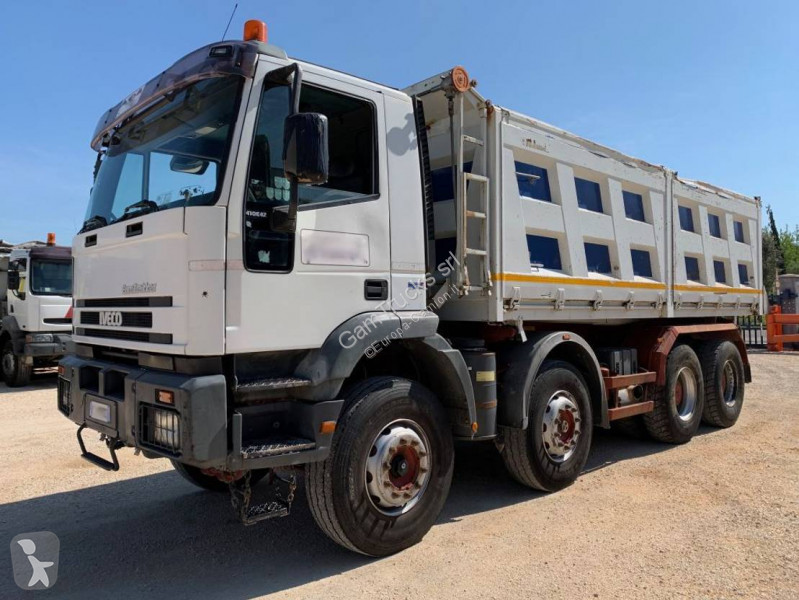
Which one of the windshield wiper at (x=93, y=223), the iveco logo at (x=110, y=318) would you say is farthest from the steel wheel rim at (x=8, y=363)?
the iveco logo at (x=110, y=318)

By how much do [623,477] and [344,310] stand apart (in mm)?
3385

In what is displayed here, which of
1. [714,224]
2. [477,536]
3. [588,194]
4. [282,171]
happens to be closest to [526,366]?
[477,536]

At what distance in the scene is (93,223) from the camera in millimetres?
4133

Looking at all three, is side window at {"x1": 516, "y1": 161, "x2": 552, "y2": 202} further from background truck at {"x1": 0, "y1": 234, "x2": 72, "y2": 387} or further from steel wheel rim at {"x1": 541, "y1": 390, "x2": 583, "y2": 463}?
background truck at {"x1": 0, "y1": 234, "x2": 72, "y2": 387}

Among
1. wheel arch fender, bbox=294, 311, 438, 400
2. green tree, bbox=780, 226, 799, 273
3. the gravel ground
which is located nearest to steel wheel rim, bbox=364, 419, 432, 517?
the gravel ground

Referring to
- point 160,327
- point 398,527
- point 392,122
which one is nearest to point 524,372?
point 398,527

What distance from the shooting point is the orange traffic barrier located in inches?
667

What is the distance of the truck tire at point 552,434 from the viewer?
4.82 meters

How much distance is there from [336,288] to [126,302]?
Answer: 1.28m

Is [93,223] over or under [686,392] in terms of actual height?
over

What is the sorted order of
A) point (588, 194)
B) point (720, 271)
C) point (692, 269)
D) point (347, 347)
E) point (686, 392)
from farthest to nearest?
point (720, 271) → point (692, 269) → point (686, 392) → point (588, 194) → point (347, 347)

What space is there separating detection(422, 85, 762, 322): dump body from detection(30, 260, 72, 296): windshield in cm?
971

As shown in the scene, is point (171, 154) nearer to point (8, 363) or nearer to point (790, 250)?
point (8, 363)

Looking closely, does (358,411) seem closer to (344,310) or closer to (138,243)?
(344,310)
